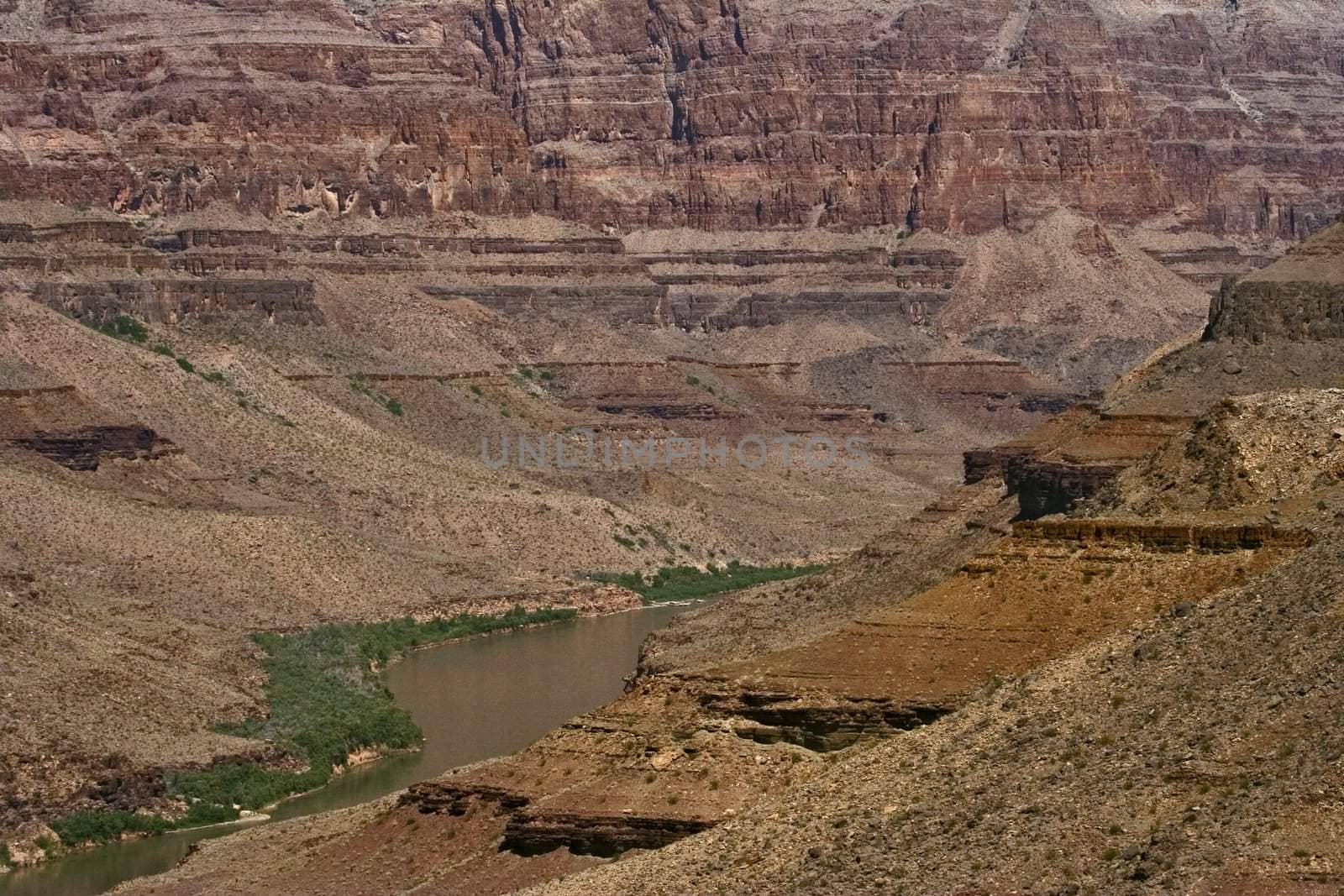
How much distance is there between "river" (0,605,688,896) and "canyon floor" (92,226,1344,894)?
6.15 metres

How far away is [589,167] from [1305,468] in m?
141

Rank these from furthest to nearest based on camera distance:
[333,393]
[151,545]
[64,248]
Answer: [64,248], [333,393], [151,545]

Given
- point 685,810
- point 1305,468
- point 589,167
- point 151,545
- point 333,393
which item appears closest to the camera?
point 685,810

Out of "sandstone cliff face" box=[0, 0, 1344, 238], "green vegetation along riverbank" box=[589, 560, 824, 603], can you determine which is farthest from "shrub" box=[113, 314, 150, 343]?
"sandstone cliff face" box=[0, 0, 1344, 238]

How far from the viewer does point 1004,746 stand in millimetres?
36875

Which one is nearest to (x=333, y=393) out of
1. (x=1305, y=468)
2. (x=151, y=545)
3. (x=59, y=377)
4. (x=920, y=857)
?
(x=59, y=377)

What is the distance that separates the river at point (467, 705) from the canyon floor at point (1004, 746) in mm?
6151

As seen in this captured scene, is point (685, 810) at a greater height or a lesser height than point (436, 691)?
greater

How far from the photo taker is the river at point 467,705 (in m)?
Result: 57.5

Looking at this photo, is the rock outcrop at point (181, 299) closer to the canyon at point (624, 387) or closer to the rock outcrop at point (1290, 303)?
the canyon at point (624, 387)

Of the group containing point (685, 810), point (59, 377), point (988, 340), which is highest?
point (685, 810)

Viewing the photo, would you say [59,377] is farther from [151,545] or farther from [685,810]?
[685,810]

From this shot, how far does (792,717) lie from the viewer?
135ft

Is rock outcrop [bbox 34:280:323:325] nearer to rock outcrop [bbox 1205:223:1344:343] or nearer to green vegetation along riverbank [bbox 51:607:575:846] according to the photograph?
green vegetation along riverbank [bbox 51:607:575:846]
